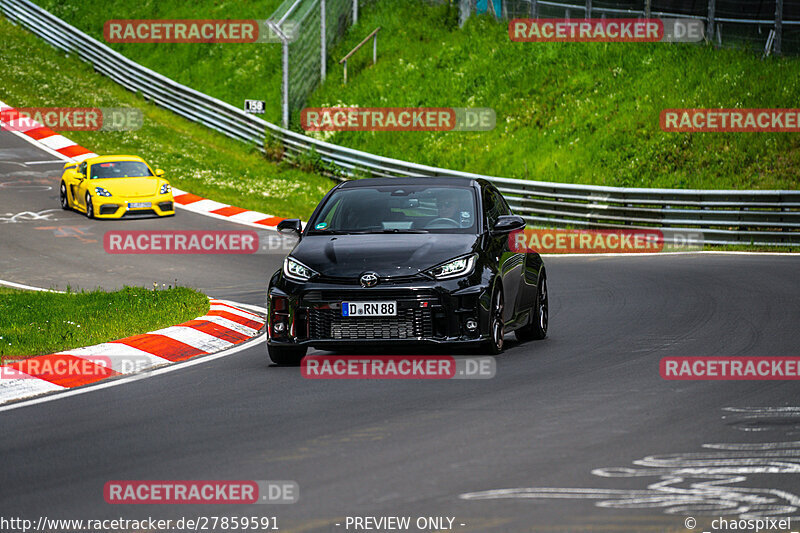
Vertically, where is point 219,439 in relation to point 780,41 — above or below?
below

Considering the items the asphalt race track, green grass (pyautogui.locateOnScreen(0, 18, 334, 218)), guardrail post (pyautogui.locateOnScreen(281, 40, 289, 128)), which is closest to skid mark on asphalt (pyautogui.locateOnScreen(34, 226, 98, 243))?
green grass (pyautogui.locateOnScreen(0, 18, 334, 218))

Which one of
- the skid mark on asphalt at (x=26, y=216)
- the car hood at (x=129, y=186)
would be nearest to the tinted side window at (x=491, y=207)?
the car hood at (x=129, y=186)

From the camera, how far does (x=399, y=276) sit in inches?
407

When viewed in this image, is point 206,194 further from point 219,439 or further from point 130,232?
point 219,439

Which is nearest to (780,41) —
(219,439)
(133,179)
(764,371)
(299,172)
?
(299,172)

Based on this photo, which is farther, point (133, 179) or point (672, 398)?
point (133, 179)

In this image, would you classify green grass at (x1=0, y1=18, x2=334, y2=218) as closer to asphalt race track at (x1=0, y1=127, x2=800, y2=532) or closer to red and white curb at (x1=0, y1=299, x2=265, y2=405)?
red and white curb at (x1=0, y1=299, x2=265, y2=405)

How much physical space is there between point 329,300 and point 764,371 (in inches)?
139

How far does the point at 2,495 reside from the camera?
20.7 feet

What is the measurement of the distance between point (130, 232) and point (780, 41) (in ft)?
54.1

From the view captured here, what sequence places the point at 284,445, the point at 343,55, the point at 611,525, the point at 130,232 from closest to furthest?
the point at 611,525 → the point at 284,445 → the point at 130,232 → the point at 343,55

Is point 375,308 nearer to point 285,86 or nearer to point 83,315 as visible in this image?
point 83,315

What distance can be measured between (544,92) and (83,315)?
2240 cm

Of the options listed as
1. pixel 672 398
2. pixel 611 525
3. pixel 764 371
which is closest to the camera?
pixel 611 525
